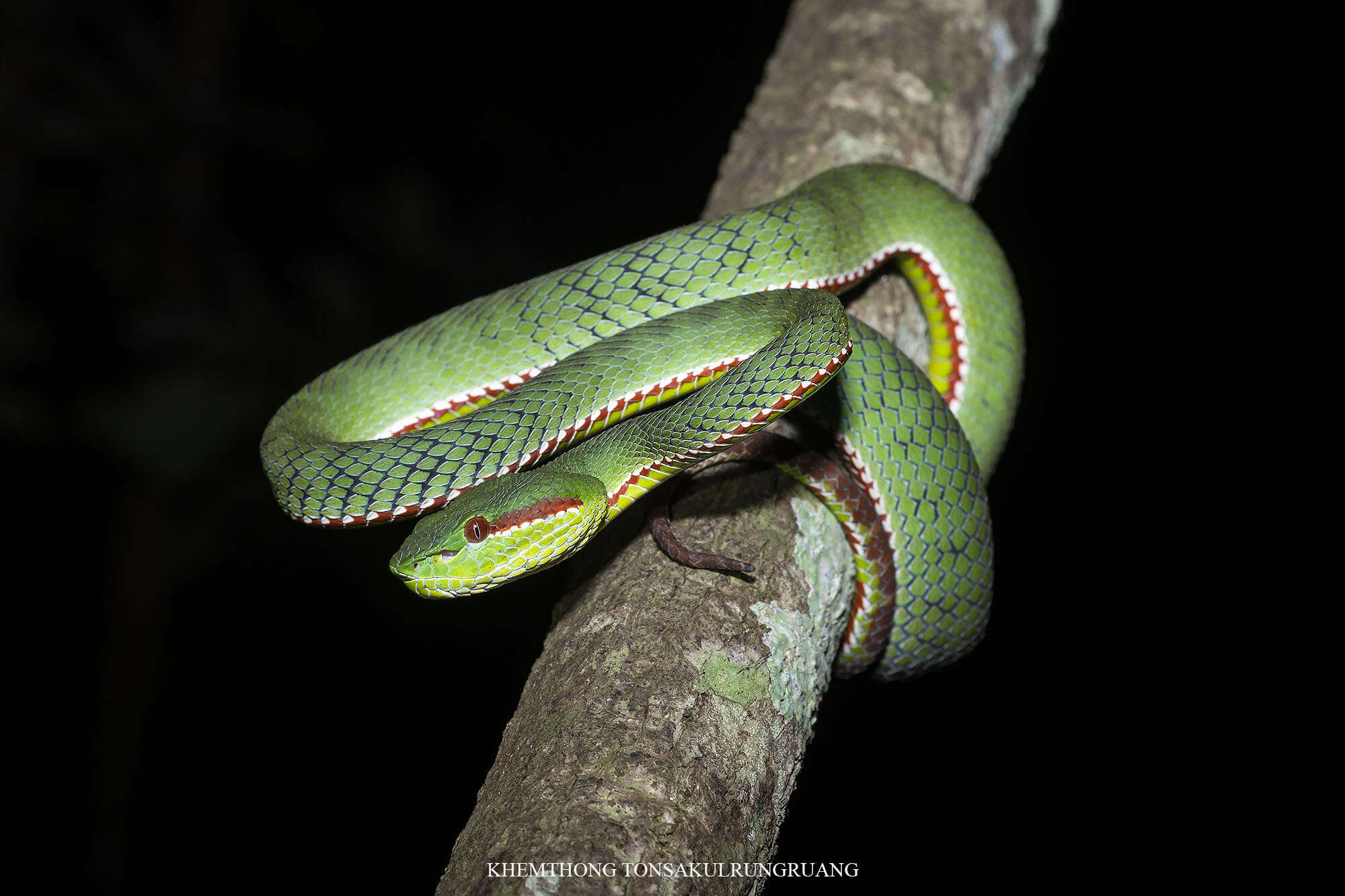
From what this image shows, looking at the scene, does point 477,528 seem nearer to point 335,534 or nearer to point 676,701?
point 676,701

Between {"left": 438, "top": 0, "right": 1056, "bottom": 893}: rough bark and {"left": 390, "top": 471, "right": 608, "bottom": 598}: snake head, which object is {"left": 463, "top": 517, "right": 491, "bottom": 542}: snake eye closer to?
{"left": 390, "top": 471, "right": 608, "bottom": 598}: snake head

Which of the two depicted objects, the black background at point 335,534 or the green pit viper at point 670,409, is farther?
the black background at point 335,534

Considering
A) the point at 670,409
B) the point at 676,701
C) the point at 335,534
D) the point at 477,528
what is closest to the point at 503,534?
the point at 477,528

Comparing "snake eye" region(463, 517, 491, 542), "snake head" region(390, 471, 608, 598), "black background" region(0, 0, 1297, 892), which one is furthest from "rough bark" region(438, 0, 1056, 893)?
"black background" region(0, 0, 1297, 892)

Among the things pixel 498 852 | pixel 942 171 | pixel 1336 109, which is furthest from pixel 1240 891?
pixel 1336 109

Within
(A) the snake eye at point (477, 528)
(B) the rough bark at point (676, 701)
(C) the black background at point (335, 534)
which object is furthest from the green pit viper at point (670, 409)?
(C) the black background at point (335, 534)

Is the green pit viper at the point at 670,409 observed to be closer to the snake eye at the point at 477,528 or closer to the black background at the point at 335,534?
the snake eye at the point at 477,528

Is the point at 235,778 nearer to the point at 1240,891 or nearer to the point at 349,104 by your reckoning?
the point at 349,104
